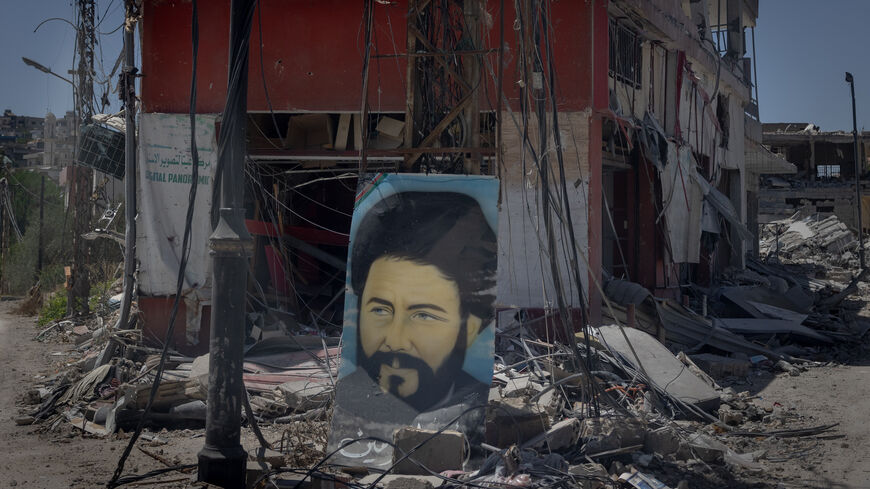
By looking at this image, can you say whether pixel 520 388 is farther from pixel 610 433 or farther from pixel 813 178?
pixel 813 178

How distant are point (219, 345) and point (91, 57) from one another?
13.1 m

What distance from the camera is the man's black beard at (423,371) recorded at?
6172 mm

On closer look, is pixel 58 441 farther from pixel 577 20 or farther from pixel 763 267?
pixel 763 267

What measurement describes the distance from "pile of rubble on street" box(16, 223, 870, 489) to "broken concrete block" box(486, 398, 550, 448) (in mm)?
13

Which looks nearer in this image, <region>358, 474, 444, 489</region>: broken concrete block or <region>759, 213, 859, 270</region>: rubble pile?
<region>358, 474, 444, 489</region>: broken concrete block

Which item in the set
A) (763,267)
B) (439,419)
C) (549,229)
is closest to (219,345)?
(439,419)

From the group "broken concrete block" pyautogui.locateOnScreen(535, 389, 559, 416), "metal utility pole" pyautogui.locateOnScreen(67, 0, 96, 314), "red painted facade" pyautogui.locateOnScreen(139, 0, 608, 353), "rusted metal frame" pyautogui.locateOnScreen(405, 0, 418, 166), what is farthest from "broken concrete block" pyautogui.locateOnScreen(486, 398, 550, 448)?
"metal utility pole" pyautogui.locateOnScreen(67, 0, 96, 314)

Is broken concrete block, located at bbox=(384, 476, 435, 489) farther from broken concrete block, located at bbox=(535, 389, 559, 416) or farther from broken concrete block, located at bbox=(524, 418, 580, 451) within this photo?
broken concrete block, located at bbox=(535, 389, 559, 416)

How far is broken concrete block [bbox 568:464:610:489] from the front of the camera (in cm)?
543

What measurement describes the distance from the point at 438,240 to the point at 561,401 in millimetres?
2320

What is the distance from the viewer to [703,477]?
611 centimetres

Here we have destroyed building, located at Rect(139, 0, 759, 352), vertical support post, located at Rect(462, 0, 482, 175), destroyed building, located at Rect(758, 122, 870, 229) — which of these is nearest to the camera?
vertical support post, located at Rect(462, 0, 482, 175)

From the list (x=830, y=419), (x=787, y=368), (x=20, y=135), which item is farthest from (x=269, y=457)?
(x=20, y=135)

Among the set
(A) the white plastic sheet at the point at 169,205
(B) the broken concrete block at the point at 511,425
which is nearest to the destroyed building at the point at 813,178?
(A) the white plastic sheet at the point at 169,205
